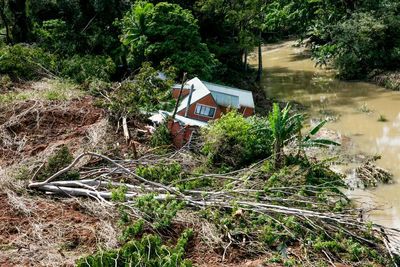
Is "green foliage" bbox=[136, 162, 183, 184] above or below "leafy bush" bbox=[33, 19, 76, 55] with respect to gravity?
below

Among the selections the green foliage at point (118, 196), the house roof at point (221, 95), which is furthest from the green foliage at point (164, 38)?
the green foliage at point (118, 196)

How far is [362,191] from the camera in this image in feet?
46.6

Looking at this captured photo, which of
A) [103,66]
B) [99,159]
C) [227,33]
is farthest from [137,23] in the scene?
[99,159]

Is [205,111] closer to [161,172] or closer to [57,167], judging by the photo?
[161,172]

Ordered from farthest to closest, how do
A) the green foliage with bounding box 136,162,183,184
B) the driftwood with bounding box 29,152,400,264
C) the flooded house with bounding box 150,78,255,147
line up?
the flooded house with bounding box 150,78,255,147 < the green foliage with bounding box 136,162,183,184 < the driftwood with bounding box 29,152,400,264

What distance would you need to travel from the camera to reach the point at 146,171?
9727 mm

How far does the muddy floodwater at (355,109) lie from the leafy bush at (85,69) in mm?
9060

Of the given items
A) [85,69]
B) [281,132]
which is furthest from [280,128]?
[85,69]

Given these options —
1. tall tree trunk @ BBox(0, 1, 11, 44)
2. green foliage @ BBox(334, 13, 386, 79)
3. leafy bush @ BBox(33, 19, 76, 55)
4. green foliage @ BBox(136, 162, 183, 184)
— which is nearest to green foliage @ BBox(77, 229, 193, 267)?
green foliage @ BBox(136, 162, 183, 184)

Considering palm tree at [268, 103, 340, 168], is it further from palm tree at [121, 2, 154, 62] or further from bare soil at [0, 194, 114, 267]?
palm tree at [121, 2, 154, 62]

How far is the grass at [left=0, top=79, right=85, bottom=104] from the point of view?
13.7 meters

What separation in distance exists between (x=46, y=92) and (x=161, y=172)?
6.13m

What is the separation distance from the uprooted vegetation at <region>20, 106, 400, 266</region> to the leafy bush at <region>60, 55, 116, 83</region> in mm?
8043

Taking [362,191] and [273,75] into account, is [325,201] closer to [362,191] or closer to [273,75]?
[362,191]
